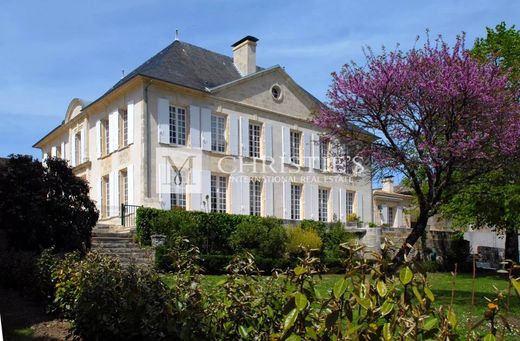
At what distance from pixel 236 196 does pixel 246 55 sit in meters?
7.78

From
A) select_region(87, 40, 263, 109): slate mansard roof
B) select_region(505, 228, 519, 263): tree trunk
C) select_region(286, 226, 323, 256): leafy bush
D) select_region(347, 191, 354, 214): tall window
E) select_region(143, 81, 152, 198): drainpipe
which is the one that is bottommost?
select_region(505, 228, 519, 263): tree trunk

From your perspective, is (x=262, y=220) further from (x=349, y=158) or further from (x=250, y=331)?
(x=250, y=331)

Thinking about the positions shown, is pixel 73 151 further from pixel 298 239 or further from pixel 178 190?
pixel 298 239

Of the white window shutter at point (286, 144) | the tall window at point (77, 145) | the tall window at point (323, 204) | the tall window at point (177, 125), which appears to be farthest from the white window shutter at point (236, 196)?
the tall window at point (77, 145)

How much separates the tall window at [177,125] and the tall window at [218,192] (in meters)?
2.28

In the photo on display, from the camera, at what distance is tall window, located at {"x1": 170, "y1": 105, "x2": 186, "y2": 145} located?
22234mm

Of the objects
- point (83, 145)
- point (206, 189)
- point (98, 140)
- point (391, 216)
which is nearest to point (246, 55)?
point (206, 189)

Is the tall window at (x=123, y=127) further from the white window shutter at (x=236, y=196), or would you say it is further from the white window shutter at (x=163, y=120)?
the white window shutter at (x=236, y=196)

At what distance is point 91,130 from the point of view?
25.8m

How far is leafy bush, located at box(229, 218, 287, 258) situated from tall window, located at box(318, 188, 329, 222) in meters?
9.51

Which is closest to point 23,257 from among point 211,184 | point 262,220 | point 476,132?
point 476,132

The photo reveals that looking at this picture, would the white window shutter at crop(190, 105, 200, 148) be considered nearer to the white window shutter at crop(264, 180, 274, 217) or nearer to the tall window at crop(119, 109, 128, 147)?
the tall window at crop(119, 109, 128, 147)

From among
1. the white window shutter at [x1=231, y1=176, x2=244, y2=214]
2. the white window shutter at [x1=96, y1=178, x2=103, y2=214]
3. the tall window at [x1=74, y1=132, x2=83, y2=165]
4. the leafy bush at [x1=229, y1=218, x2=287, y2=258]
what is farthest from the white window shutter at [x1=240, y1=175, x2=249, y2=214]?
the tall window at [x1=74, y1=132, x2=83, y2=165]

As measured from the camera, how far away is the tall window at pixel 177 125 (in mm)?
22234
